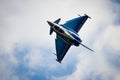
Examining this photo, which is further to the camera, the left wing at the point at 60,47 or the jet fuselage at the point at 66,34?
the left wing at the point at 60,47

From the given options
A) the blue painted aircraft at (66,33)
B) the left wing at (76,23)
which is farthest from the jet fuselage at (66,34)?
the left wing at (76,23)

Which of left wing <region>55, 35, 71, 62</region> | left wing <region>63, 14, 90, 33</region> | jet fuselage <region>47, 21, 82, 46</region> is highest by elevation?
left wing <region>63, 14, 90, 33</region>

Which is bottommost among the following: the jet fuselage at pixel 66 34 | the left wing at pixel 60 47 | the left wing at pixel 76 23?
the left wing at pixel 60 47

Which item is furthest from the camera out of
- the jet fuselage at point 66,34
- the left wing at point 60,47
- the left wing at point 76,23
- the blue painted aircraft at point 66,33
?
the left wing at point 60,47

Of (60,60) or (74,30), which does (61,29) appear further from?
(60,60)

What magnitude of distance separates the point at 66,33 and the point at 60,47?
426 inches

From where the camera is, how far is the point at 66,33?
2594 inches

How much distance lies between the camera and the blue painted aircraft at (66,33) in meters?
65.9

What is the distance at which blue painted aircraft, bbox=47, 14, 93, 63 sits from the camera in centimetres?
6588

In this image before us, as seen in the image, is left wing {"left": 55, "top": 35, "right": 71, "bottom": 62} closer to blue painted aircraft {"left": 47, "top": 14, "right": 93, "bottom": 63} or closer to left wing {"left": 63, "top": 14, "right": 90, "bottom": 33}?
blue painted aircraft {"left": 47, "top": 14, "right": 93, "bottom": 63}

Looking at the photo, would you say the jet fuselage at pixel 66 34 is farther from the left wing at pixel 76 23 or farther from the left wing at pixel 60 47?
the left wing at pixel 60 47

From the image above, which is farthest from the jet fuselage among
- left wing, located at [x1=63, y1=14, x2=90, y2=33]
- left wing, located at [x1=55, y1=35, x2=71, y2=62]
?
left wing, located at [x1=55, y1=35, x2=71, y2=62]

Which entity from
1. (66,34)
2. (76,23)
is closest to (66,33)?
(66,34)

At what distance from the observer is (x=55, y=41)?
246ft
